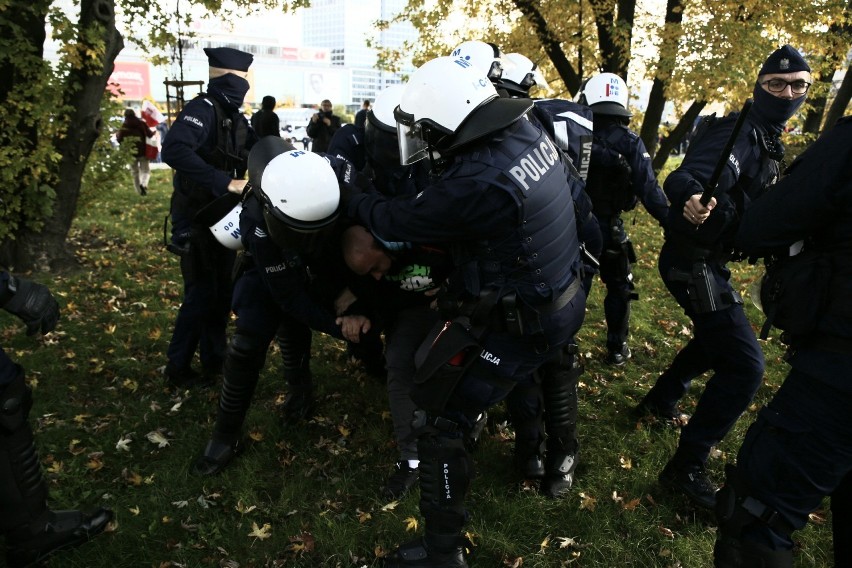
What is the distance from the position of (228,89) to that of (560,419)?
3419 millimetres

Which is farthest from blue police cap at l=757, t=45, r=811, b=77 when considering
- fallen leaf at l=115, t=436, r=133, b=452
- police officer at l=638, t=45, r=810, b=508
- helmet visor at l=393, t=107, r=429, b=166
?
fallen leaf at l=115, t=436, r=133, b=452

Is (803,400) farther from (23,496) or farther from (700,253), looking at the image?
(23,496)

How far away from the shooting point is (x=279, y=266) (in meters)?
3.40

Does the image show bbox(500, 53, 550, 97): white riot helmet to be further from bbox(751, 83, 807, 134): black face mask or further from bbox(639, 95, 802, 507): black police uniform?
bbox(751, 83, 807, 134): black face mask

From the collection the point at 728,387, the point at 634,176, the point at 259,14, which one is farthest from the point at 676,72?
the point at 728,387

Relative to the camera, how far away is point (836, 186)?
2068 mm

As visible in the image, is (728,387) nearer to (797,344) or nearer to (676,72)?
(797,344)

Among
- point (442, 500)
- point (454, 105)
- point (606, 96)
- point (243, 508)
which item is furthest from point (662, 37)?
point (243, 508)

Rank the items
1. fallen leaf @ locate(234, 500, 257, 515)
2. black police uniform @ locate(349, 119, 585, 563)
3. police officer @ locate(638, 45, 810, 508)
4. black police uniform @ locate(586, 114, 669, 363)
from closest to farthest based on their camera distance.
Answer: black police uniform @ locate(349, 119, 585, 563) → police officer @ locate(638, 45, 810, 508) → fallen leaf @ locate(234, 500, 257, 515) → black police uniform @ locate(586, 114, 669, 363)

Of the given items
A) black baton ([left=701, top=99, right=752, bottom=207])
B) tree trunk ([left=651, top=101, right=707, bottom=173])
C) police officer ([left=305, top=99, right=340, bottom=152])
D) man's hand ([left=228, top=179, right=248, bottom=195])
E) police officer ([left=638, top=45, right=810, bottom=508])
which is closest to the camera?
black baton ([left=701, top=99, right=752, bottom=207])

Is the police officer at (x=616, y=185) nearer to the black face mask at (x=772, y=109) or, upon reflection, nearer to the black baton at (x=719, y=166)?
the black face mask at (x=772, y=109)

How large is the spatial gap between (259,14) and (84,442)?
819 cm

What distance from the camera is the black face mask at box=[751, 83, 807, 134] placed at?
3.23 m

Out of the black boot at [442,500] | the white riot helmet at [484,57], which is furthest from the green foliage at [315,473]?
the white riot helmet at [484,57]
